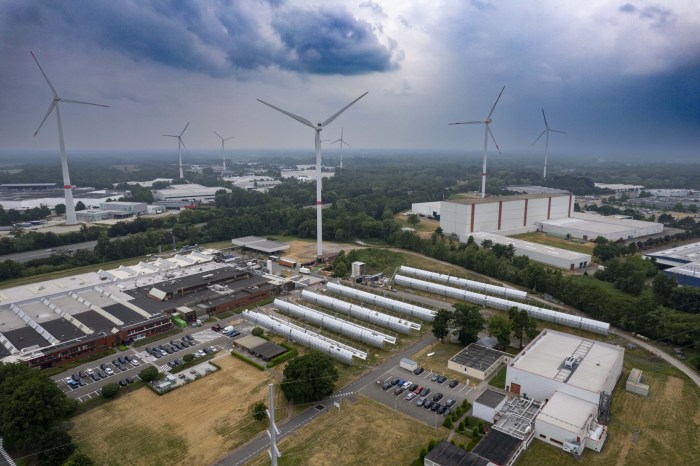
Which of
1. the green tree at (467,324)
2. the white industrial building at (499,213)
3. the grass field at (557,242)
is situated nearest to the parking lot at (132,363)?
the green tree at (467,324)

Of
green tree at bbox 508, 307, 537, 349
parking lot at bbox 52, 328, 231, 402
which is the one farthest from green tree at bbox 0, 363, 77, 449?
green tree at bbox 508, 307, 537, 349

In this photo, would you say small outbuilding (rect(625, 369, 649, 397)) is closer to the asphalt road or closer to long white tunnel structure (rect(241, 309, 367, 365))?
long white tunnel structure (rect(241, 309, 367, 365))

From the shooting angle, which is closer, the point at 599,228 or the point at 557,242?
the point at 557,242

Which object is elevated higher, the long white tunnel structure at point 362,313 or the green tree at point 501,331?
the green tree at point 501,331

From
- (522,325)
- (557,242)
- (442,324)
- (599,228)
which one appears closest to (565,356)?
(522,325)

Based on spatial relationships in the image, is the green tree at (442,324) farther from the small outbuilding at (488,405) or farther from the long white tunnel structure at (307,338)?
the small outbuilding at (488,405)

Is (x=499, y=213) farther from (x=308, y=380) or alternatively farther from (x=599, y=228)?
(x=308, y=380)

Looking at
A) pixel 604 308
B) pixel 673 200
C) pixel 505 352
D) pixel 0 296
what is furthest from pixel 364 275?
pixel 673 200
